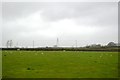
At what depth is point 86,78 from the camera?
1977cm

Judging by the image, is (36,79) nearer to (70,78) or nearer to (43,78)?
Result: (43,78)

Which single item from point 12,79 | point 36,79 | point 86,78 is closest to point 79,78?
point 86,78

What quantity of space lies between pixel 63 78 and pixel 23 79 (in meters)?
2.89

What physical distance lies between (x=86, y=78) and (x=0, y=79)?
6199 millimetres

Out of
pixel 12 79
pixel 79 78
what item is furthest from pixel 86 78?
pixel 12 79

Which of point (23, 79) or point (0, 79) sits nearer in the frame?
point (0, 79)

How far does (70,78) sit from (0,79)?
197 inches

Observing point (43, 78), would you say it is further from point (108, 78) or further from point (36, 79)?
point (108, 78)

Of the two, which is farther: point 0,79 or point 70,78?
point 70,78

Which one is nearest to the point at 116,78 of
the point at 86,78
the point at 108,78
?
the point at 108,78

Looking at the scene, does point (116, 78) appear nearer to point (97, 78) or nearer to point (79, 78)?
point (97, 78)

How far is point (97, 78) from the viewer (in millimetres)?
19828

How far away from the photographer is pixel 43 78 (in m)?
19.5

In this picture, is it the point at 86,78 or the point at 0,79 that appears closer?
the point at 0,79
